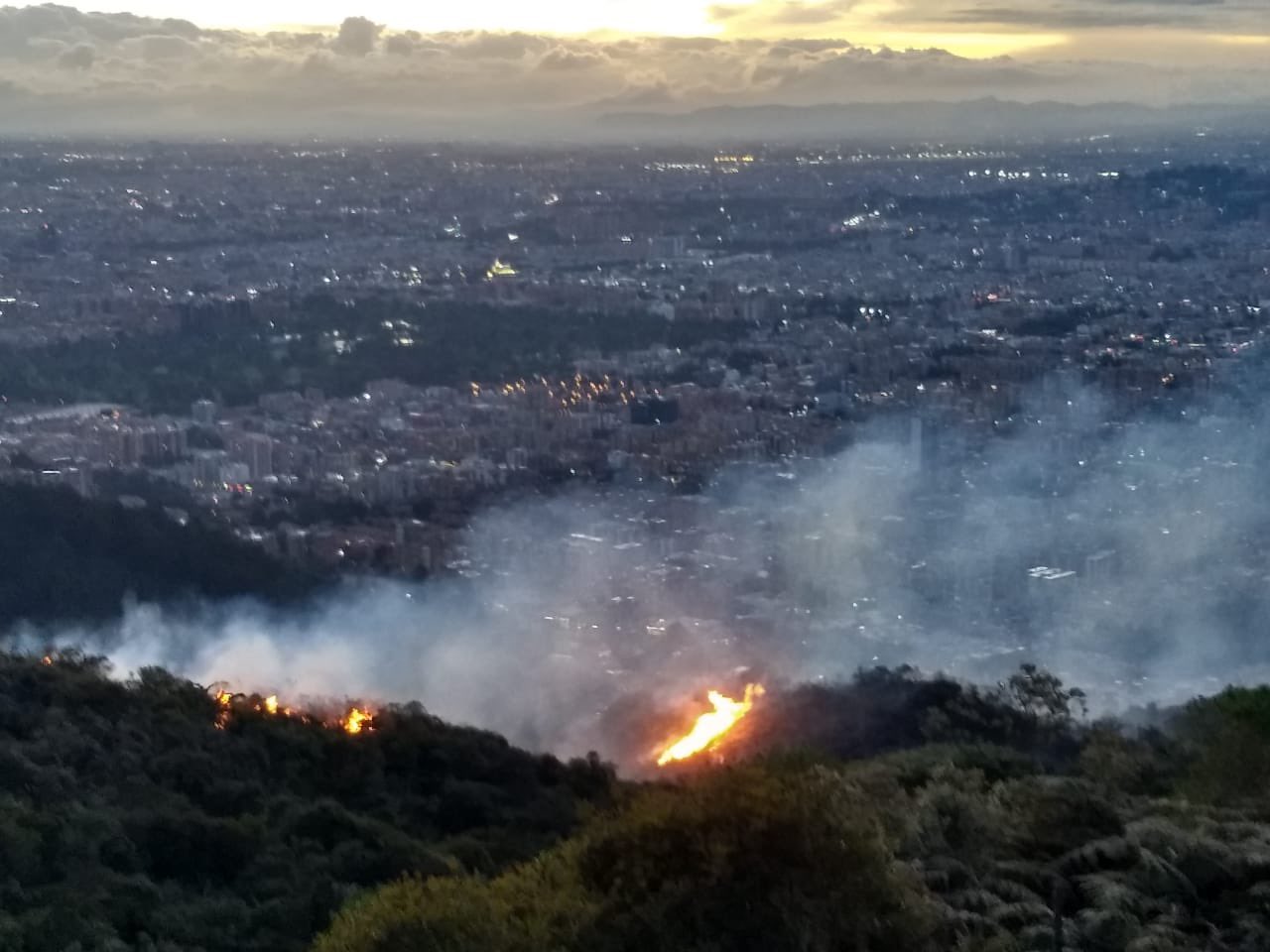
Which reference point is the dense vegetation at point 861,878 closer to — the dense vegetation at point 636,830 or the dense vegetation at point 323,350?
the dense vegetation at point 636,830

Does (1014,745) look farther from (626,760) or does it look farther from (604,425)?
(604,425)

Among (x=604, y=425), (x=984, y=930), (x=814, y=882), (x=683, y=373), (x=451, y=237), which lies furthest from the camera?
(x=451, y=237)

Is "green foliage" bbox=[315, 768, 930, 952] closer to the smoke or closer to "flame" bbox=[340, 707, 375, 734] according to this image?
"flame" bbox=[340, 707, 375, 734]

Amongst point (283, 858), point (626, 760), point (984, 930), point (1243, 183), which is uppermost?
point (1243, 183)

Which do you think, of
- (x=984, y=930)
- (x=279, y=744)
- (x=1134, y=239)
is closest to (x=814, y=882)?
(x=984, y=930)

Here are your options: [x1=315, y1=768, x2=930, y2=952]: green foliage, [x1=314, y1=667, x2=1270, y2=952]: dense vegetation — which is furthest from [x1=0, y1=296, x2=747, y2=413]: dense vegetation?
[x1=315, y1=768, x2=930, y2=952]: green foliage

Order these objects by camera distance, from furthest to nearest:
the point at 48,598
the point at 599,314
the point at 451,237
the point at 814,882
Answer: the point at 451,237 → the point at 599,314 → the point at 48,598 → the point at 814,882
